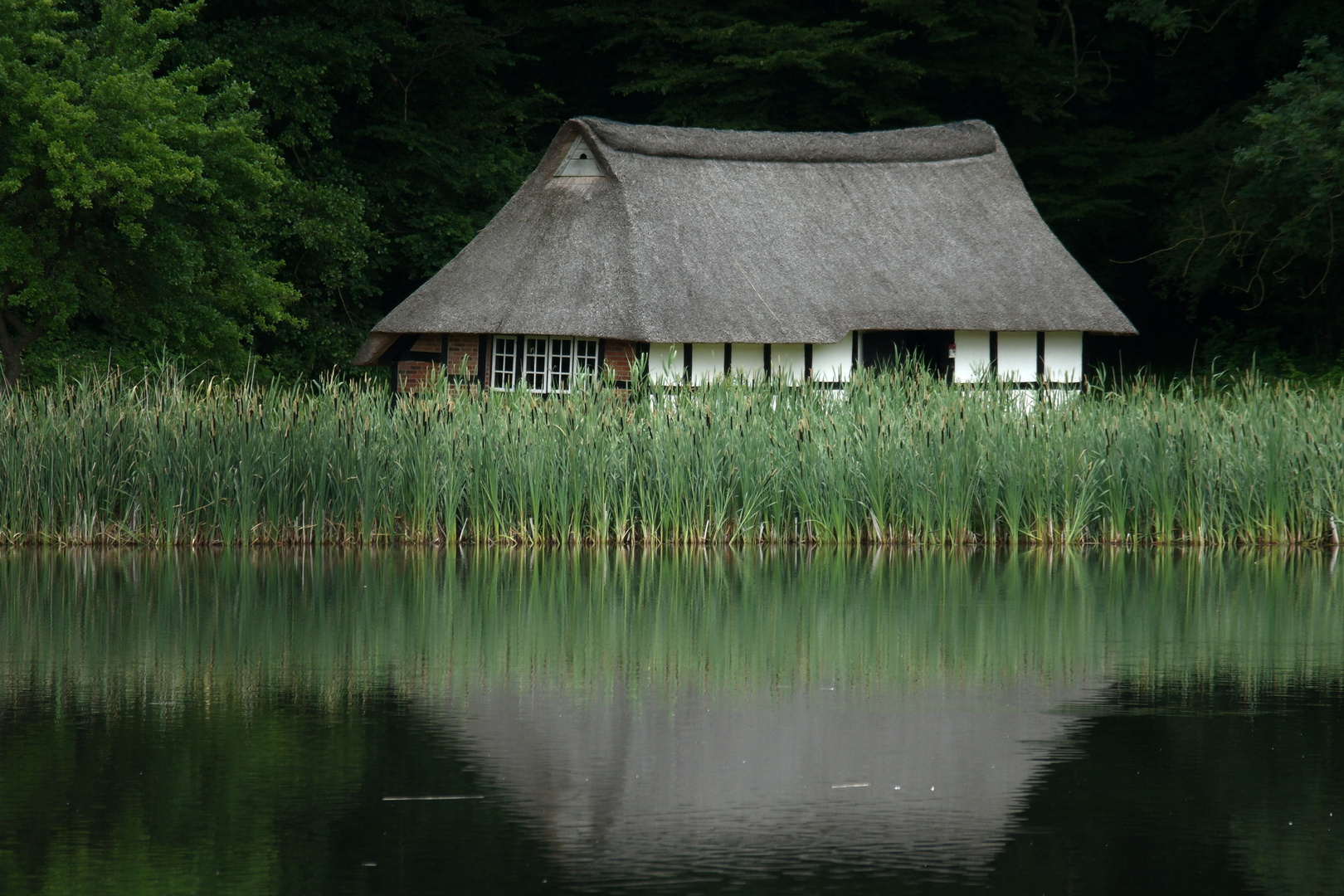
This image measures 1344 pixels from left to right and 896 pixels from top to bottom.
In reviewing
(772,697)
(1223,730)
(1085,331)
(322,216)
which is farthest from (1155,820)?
(322,216)

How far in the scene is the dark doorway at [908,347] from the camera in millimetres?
19953

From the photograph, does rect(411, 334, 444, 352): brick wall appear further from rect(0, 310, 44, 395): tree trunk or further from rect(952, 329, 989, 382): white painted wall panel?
rect(952, 329, 989, 382): white painted wall panel

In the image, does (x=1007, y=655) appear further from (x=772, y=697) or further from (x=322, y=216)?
(x=322, y=216)

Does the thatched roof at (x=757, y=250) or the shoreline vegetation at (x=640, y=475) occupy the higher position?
the thatched roof at (x=757, y=250)

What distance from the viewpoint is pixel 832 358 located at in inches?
771

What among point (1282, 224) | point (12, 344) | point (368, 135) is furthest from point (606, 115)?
point (12, 344)

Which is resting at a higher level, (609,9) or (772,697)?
(609,9)

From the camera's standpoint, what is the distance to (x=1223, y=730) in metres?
5.91

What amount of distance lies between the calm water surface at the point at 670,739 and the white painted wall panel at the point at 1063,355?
1112cm

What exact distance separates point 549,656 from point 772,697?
1325 millimetres

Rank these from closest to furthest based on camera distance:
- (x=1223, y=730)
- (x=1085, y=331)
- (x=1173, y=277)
Answer: 1. (x=1223, y=730)
2. (x=1085, y=331)
3. (x=1173, y=277)

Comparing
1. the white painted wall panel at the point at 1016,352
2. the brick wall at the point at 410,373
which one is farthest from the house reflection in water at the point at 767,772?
the white painted wall panel at the point at 1016,352

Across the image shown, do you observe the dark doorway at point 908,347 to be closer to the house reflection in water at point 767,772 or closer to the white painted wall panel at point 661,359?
the white painted wall panel at point 661,359

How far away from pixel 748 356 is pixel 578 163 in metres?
3.80
